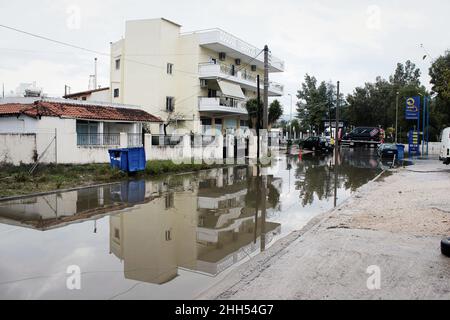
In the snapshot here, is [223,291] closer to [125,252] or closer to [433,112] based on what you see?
[125,252]

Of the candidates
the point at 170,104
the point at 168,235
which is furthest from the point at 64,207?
the point at 170,104

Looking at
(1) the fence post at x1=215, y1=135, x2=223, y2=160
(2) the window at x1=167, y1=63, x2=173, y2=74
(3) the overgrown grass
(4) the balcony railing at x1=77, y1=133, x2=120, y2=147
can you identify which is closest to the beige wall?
(2) the window at x1=167, y1=63, x2=173, y2=74

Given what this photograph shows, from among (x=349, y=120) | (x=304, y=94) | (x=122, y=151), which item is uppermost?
(x=304, y=94)

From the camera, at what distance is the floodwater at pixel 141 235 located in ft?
20.1

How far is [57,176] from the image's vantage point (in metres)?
17.5

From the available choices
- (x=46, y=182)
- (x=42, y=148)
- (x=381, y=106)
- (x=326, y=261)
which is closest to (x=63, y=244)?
(x=326, y=261)

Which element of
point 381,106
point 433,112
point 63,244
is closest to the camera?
point 63,244

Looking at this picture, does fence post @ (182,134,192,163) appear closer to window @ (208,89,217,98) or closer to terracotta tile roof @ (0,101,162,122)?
terracotta tile roof @ (0,101,162,122)

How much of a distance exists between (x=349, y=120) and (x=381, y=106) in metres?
5.98

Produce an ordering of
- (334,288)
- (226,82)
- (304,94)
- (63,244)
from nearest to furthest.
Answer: (334,288) → (63,244) → (226,82) → (304,94)

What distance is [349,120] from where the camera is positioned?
243ft

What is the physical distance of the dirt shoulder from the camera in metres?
5.52

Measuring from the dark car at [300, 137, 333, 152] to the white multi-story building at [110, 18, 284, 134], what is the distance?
11089 millimetres

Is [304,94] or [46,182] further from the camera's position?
[304,94]
